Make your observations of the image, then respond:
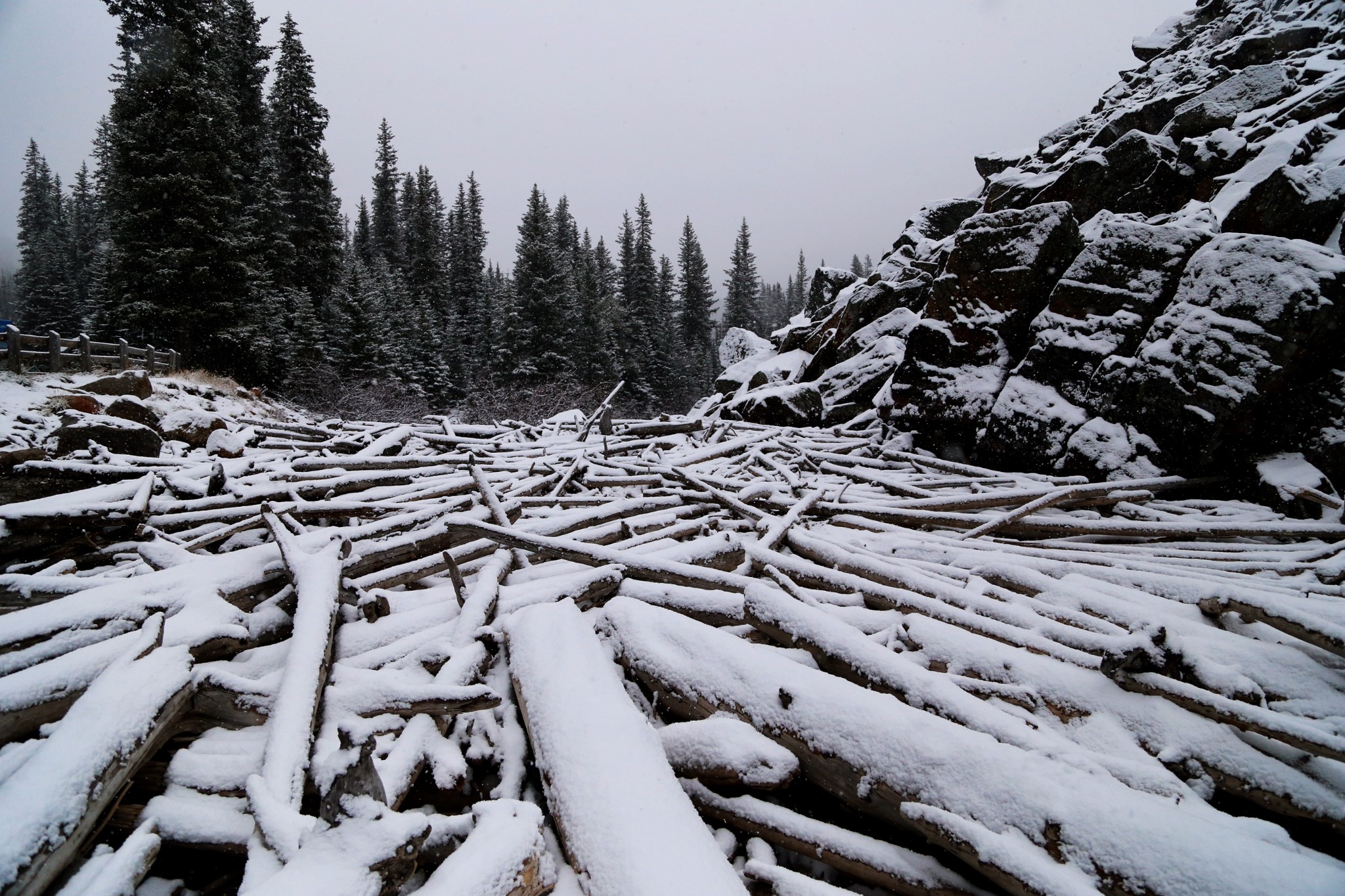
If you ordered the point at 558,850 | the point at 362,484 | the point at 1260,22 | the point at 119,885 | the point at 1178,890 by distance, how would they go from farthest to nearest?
the point at 1260,22 → the point at 362,484 → the point at 558,850 → the point at 119,885 → the point at 1178,890

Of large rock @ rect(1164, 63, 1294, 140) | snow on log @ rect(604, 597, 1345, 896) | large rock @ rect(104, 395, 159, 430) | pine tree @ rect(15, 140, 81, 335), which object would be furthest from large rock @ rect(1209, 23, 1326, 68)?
pine tree @ rect(15, 140, 81, 335)

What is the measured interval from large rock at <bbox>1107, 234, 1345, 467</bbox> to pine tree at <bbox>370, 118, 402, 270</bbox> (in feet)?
162

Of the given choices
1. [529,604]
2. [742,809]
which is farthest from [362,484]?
[742,809]

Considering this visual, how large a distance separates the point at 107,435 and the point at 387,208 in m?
48.1

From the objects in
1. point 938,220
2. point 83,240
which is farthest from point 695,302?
point 83,240

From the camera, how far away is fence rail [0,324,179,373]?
12.5m

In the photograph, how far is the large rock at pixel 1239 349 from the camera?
441cm

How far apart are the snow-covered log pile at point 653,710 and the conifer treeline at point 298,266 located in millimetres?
20473

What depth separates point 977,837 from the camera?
139 cm

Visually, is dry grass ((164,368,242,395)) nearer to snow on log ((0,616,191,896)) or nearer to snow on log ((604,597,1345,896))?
snow on log ((0,616,191,896))

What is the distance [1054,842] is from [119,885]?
8.55 ft

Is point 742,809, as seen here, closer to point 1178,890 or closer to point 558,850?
point 558,850

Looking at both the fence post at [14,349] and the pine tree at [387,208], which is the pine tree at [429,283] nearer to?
the pine tree at [387,208]

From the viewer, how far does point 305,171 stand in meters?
28.7
